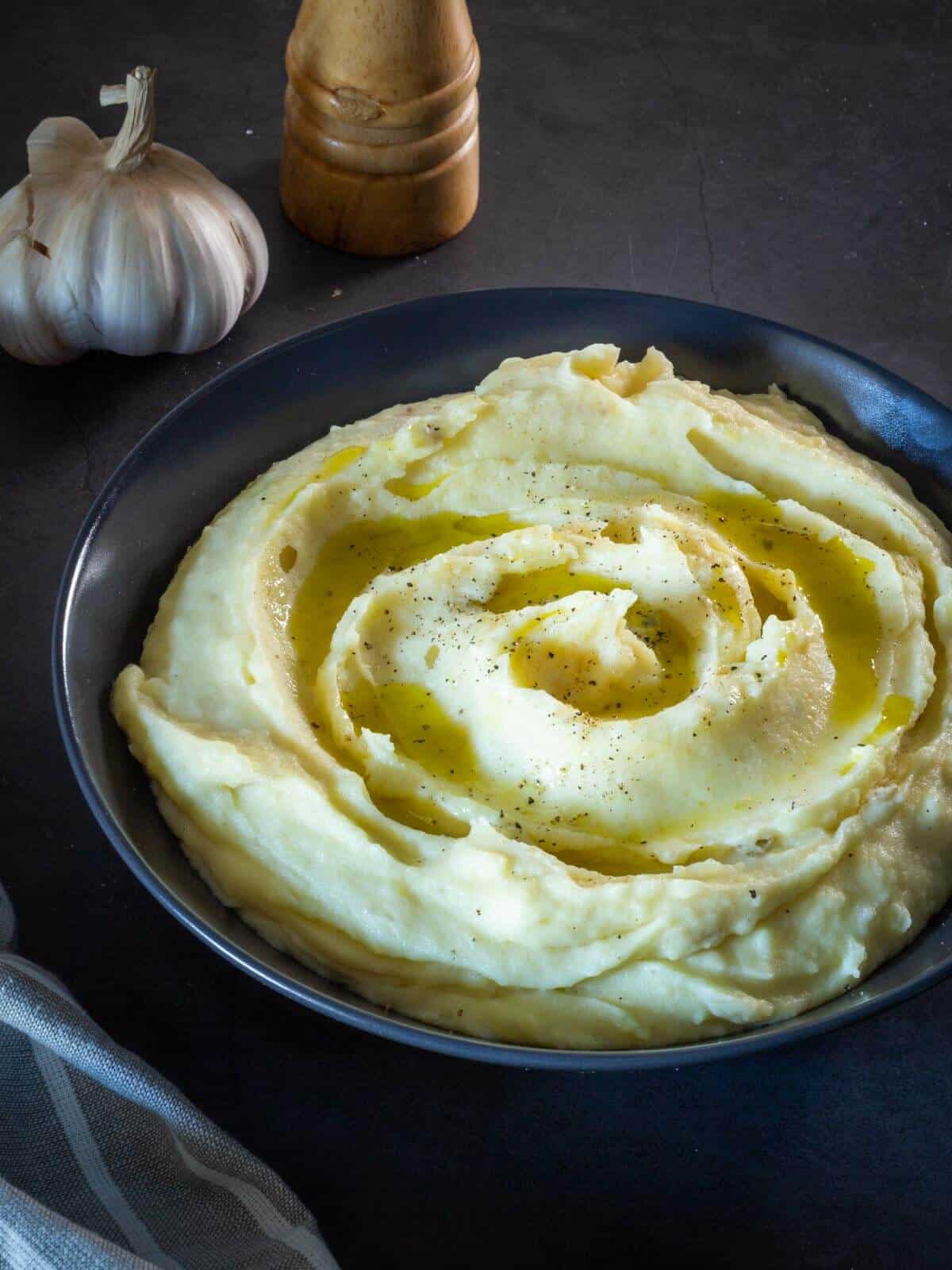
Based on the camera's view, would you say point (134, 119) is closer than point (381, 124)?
Yes

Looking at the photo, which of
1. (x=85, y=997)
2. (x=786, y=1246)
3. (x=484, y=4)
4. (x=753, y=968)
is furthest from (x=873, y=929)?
(x=484, y=4)

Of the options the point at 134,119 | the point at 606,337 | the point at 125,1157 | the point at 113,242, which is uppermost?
the point at 134,119

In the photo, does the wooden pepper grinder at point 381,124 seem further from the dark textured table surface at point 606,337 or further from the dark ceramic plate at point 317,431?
the dark ceramic plate at point 317,431

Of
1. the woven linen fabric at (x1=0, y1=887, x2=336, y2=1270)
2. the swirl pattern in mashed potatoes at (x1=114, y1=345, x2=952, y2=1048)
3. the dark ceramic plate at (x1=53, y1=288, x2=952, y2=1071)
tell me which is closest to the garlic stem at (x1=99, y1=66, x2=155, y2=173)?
the dark ceramic plate at (x1=53, y1=288, x2=952, y2=1071)

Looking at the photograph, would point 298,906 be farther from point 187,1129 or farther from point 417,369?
point 417,369

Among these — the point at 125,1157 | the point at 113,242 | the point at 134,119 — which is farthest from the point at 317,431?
the point at 125,1157

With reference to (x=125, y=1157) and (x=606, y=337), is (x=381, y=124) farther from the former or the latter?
(x=125, y=1157)

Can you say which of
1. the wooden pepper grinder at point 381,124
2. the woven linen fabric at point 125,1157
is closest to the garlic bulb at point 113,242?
the wooden pepper grinder at point 381,124
